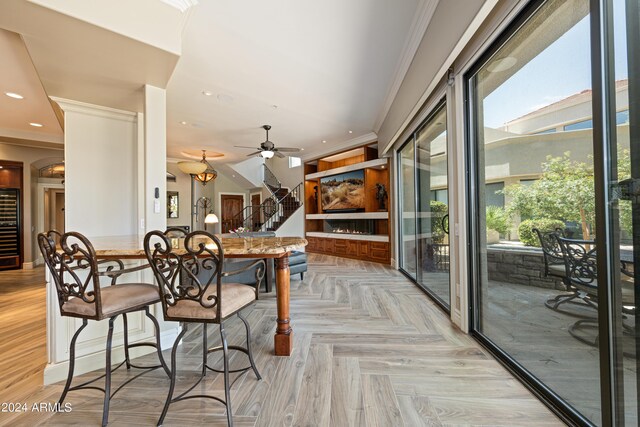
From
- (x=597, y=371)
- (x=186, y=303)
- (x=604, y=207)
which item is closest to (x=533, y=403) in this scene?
(x=597, y=371)

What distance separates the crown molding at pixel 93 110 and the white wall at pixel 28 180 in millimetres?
5663

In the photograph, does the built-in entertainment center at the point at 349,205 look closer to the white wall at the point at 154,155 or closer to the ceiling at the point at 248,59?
the ceiling at the point at 248,59

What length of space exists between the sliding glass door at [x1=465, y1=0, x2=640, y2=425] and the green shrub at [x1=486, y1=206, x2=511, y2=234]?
0.04ft

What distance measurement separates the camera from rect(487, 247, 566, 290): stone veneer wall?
5.49 ft

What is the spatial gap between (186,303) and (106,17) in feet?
6.53

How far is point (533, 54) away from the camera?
169 cm

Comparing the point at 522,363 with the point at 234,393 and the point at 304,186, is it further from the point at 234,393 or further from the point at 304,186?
the point at 304,186

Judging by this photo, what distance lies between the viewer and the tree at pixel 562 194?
1.33 m

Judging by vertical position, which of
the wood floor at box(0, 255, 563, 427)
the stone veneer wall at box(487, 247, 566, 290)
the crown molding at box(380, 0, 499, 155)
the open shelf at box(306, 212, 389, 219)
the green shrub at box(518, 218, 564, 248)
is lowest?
the wood floor at box(0, 255, 563, 427)

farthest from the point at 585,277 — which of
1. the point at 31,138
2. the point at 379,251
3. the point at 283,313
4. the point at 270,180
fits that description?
the point at 270,180

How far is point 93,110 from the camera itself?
257 centimetres

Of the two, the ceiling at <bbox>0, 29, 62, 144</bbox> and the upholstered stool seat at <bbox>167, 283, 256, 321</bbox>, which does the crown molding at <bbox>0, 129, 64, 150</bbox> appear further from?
the upholstered stool seat at <bbox>167, 283, 256, 321</bbox>

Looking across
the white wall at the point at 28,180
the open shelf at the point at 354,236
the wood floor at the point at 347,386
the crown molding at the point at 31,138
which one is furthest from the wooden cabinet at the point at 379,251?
the white wall at the point at 28,180

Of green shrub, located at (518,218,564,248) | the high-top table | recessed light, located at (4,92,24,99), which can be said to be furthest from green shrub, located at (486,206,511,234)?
recessed light, located at (4,92,24,99)
